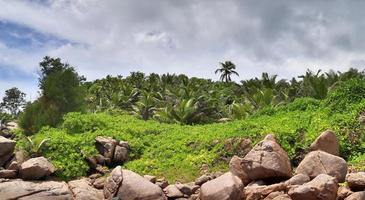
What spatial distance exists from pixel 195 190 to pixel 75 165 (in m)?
4.72

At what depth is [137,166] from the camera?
17.6 metres

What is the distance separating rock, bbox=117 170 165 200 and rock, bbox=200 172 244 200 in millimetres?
1331

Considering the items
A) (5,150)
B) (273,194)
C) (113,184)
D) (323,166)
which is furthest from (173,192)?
(5,150)

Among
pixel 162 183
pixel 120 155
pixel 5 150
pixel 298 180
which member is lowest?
pixel 162 183

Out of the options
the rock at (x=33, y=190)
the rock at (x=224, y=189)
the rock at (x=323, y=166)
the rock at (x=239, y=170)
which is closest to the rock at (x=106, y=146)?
the rock at (x=33, y=190)

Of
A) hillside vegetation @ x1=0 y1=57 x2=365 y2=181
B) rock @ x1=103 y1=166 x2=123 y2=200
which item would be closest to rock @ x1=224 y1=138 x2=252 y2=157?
hillside vegetation @ x1=0 y1=57 x2=365 y2=181

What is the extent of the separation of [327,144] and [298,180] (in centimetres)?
274

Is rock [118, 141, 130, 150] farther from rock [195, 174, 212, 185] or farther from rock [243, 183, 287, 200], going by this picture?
rock [243, 183, 287, 200]

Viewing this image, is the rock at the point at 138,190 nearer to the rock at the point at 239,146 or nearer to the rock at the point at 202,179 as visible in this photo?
the rock at the point at 202,179

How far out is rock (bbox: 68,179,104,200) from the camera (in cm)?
1444

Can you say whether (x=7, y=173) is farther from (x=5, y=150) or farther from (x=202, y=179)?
(x=202, y=179)

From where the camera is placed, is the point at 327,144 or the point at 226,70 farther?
the point at 226,70

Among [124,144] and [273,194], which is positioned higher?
[124,144]

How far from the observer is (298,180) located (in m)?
12.6
